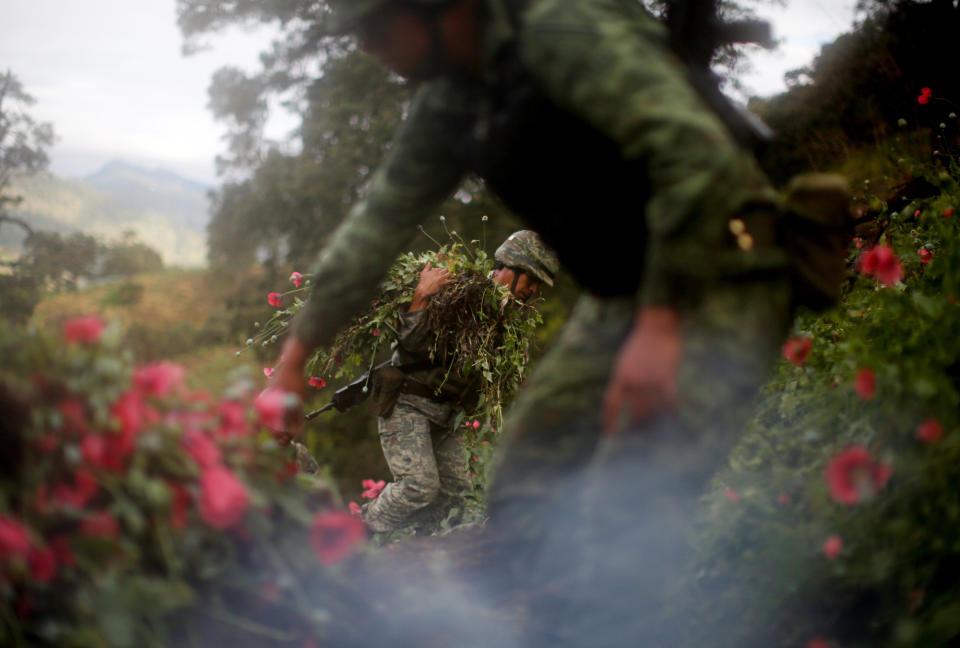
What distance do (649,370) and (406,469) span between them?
10.1 ft

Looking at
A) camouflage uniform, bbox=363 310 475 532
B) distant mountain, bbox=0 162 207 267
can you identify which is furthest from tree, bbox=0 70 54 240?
camouflage uniform, bbox=363 310 475 532

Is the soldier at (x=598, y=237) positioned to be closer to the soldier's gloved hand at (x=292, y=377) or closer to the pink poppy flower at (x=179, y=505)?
the soldier's gloved hand at (x=292, y=377)

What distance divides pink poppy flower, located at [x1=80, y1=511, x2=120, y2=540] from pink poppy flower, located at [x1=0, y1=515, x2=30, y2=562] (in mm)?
81

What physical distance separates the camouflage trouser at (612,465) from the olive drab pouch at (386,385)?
2.29 metres

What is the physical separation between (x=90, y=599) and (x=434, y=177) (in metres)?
1.14

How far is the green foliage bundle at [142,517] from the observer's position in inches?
39.6

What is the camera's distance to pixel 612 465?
3.90 feet

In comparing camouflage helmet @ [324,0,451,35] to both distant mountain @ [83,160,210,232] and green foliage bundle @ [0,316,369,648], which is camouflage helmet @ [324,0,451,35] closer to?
green foliage bundle @ [0,316,369,648]

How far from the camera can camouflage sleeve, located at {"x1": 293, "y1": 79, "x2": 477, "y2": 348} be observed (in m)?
1.44

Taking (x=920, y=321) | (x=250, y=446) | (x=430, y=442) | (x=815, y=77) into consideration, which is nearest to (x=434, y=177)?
(x=250, y=446)

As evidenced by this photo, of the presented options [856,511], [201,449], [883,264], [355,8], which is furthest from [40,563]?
[883,264]

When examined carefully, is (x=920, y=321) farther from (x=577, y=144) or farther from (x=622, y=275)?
(x=577, y=144)

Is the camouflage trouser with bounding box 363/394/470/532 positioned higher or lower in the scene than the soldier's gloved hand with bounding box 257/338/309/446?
higher

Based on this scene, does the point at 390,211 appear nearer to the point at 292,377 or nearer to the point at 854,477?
the point at 292,377
